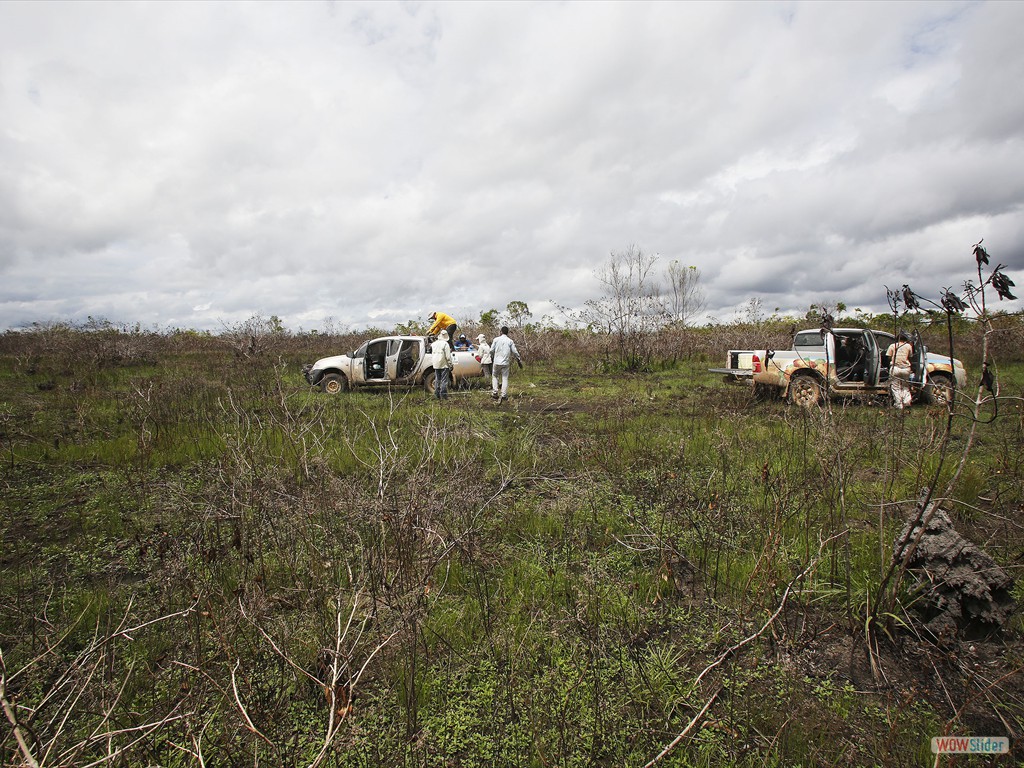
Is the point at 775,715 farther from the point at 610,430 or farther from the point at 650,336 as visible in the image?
the point at 650,336

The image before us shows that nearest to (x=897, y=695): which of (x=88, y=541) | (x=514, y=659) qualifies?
(x=514, y=659)

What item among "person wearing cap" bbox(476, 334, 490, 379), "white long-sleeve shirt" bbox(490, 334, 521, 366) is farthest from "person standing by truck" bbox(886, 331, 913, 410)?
"person wearing cap" bbox(476, 334, 490, 379)

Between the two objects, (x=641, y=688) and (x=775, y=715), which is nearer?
(x=775, y=715)

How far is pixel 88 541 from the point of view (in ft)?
12.9

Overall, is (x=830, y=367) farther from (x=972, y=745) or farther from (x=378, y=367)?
(x=378, y=367)

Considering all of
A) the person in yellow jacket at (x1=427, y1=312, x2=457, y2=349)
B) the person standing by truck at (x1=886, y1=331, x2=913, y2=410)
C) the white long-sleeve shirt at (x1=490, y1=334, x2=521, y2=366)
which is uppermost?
the person in yellow jacket at (x1=427, y1=312, x2=457, y2=349)

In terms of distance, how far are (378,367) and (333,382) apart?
121 cm

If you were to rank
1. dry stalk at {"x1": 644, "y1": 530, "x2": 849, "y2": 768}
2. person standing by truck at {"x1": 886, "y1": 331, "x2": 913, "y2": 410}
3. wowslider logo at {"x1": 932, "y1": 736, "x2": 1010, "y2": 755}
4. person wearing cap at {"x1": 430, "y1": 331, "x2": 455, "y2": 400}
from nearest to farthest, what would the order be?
1. dry stalk at {"x1": 644, "y1": 530, "x2": 849, "y2": 768}
2. wowslider logo at {"x1": 932, "y1": 736, "x2": 1010, "y2": 755}
3. person standing by truck at {"x1": 886, "y1": 331, "x2": 913, "y2": 410}
4. person wearing cap at {"x1": 430, "y1": 331, "x2": 455, "y2": 400}

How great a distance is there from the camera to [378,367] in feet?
39.8

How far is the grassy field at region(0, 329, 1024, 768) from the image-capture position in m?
2.04

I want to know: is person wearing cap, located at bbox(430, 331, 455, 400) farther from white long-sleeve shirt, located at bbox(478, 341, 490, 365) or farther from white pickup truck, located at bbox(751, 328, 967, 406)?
white pickup truck, located at bbox(751, 328, 967, 406)

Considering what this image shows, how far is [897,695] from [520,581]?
2.15m

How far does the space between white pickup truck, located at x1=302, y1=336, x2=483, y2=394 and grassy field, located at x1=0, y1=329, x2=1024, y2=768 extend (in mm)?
6168

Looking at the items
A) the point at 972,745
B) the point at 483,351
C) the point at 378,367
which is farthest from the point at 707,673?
the point at 378,367
